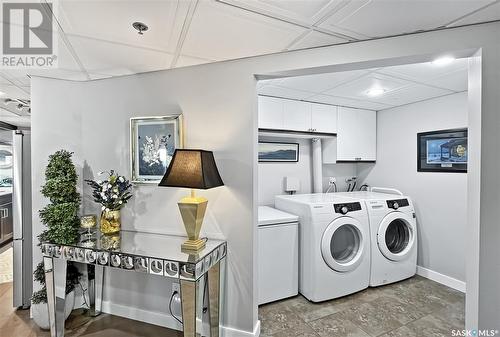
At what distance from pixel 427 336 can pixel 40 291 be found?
3329 mm

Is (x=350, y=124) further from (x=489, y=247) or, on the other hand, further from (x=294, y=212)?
(x=489, y=247)

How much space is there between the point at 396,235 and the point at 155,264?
2.91m

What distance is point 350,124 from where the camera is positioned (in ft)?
11.0

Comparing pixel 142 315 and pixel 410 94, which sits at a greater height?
pixel 410 94

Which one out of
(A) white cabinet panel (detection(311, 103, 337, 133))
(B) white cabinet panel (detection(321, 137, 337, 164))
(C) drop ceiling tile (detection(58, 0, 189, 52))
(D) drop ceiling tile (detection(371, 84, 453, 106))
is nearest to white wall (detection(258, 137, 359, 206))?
(B) white cabinet panel (detection(321, 137, 337, 164))

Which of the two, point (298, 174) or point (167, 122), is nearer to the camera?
point (167, 122)

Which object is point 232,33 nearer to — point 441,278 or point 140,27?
point 140,27

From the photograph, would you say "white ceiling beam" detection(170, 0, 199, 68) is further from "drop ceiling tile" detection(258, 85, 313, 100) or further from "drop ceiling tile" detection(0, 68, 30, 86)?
"drop ceiling tile" detection(0, 68, 30, 86)

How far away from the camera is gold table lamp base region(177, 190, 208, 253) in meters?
1.64

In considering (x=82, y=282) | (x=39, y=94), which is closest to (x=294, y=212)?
(x=82, y=282)

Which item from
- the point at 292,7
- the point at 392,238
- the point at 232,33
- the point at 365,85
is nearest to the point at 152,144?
the point at 232,33

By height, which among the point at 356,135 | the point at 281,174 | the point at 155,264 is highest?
the point at 356,135

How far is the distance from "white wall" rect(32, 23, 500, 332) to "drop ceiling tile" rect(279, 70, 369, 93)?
54cm

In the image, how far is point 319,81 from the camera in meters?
2.36
